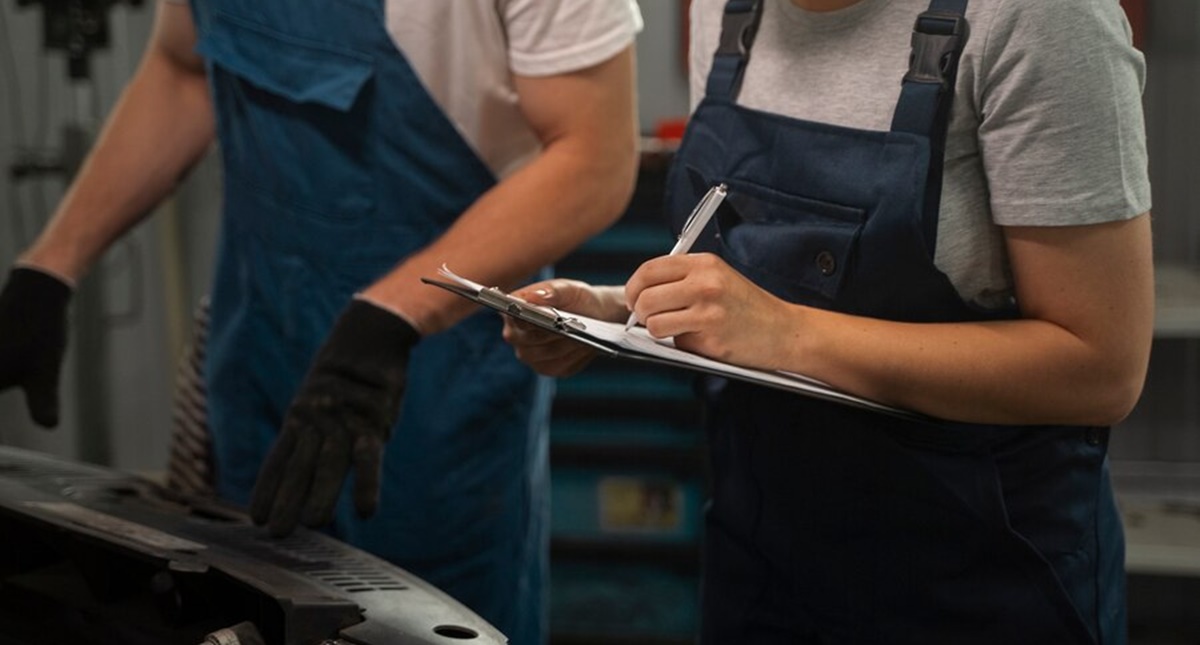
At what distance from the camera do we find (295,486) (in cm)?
108

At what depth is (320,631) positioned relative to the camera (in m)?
0.85

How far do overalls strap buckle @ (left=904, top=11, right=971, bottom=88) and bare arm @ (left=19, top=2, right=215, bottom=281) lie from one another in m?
0.83

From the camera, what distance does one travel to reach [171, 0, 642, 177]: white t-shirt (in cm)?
127

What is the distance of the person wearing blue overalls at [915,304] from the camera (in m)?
0.93

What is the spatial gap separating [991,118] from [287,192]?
0.72 meters

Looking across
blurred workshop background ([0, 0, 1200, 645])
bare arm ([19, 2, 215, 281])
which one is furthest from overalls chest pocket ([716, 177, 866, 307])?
blurred workshop background ([0, 0, 1200, 645])

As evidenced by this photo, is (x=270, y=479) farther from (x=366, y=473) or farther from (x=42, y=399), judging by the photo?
(x=42, y=399)

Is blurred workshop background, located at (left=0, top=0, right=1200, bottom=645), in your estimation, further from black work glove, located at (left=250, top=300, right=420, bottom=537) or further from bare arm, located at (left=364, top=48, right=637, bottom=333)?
black work glove, located at (left=250, top=300, right=420, bottom=537)

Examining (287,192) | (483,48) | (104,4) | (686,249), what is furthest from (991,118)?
(104,4)

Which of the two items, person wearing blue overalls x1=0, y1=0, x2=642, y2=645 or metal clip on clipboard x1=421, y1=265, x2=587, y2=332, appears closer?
metal clip on clipboard x1=421, y1=265, x2=587, y2=332

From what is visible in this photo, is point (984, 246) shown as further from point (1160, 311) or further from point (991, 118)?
point (1160, 311)

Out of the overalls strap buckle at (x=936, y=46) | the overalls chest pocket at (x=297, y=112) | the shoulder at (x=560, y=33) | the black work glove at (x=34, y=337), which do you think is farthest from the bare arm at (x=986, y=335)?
the black work glove at (x=34, y=337)

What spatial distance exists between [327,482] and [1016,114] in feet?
1.88

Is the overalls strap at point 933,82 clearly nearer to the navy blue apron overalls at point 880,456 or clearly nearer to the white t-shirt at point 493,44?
the navy blue apron overalls at point 880,456
